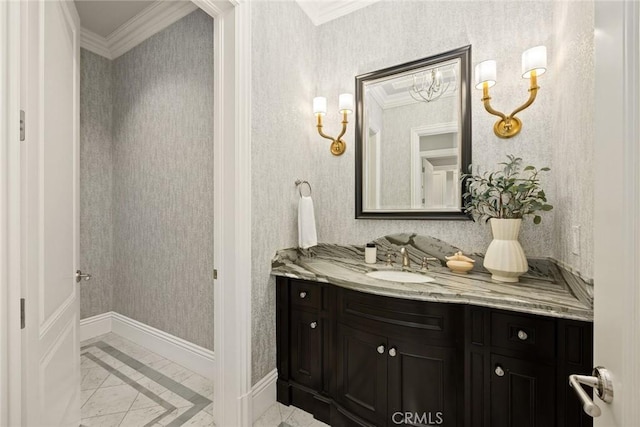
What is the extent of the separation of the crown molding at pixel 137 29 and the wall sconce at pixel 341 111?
128 cm

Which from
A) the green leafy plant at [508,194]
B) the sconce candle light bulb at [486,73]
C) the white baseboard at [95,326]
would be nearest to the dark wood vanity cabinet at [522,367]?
the green leafy plant at [508,194]

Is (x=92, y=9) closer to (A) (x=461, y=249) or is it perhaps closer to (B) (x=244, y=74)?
(B) (x=244, y=74)

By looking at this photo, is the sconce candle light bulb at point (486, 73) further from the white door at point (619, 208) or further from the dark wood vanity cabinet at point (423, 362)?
the dark wood vanity cabinet at point (423, 362)

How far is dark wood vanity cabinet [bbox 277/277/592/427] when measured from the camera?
1050mm

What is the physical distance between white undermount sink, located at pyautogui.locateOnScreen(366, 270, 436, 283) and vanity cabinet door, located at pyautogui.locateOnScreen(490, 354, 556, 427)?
1.59 ft

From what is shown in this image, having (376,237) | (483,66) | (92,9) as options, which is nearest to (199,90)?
(92,9)

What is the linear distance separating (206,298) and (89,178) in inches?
72.8

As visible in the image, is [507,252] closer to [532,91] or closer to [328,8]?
[532,91]

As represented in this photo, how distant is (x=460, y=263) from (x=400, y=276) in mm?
356

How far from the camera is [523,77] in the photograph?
1469 mm

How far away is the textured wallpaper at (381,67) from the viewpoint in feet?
4.20

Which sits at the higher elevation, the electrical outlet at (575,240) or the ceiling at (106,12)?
the ceiling at (106,12)

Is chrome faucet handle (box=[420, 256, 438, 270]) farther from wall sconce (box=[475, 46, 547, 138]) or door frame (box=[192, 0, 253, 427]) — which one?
door frame (box=[192, 0, 253, 427])

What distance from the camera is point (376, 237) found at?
2.04 m
